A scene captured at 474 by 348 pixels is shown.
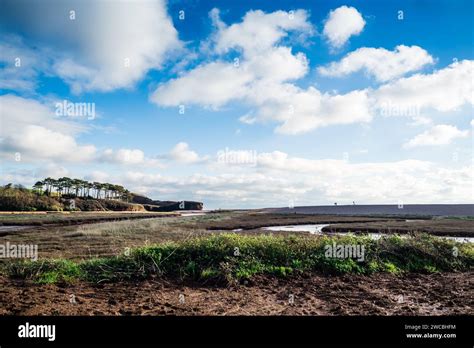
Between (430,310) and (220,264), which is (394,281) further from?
(220,264)

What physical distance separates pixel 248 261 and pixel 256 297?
7.26ft

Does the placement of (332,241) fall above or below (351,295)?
above

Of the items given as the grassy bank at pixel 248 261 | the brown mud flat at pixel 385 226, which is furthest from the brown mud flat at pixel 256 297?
the brown mud flat at pixel 385 226

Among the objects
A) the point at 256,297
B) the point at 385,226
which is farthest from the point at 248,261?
the point at 385,226

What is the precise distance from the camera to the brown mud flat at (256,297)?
674 centimetres

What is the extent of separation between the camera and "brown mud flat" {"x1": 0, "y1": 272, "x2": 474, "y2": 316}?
674cm

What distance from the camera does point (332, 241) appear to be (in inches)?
472

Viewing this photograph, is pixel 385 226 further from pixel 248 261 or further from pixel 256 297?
pixel 256 297

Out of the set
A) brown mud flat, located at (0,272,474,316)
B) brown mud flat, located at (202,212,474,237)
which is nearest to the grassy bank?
brown mud flat, located at (0,272,474,316)

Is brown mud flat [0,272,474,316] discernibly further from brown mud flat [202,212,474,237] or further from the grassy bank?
brown mud flat [202,212,474,237]

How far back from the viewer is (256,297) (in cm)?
781

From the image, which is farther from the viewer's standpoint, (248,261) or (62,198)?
(62,198)
